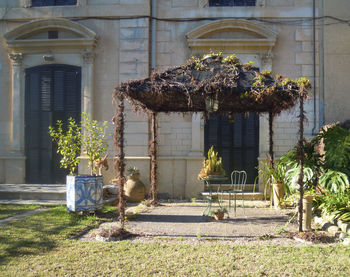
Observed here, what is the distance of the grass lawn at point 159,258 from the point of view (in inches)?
165

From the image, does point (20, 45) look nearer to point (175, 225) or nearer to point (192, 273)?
point (175, 225)

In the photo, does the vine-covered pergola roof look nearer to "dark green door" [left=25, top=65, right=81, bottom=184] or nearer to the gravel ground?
the gravel ground

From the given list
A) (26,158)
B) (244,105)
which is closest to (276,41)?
(244,105)

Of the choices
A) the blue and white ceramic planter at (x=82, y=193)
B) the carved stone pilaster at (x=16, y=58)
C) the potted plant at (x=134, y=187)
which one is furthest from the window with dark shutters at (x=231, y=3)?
the blue and white ceramic planter at (x=82, y=193)

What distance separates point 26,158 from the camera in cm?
1038

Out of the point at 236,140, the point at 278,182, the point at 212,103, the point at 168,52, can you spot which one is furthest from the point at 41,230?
the point at 168,52

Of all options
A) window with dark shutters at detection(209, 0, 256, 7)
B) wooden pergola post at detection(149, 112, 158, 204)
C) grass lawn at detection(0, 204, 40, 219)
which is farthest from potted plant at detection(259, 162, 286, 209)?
grass lawn at detection(0, 204, 40, 219)

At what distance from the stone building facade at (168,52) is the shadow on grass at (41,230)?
→ 286 cm

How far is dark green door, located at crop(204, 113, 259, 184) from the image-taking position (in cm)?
1014

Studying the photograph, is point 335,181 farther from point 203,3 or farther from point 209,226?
point 203,3

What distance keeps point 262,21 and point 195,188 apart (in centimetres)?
479

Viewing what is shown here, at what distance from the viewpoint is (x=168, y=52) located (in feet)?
33.3

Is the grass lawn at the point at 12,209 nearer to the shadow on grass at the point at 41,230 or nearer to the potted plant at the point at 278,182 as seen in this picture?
the shadow on grass at the point at 41,230

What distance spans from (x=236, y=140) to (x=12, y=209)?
226 inches
